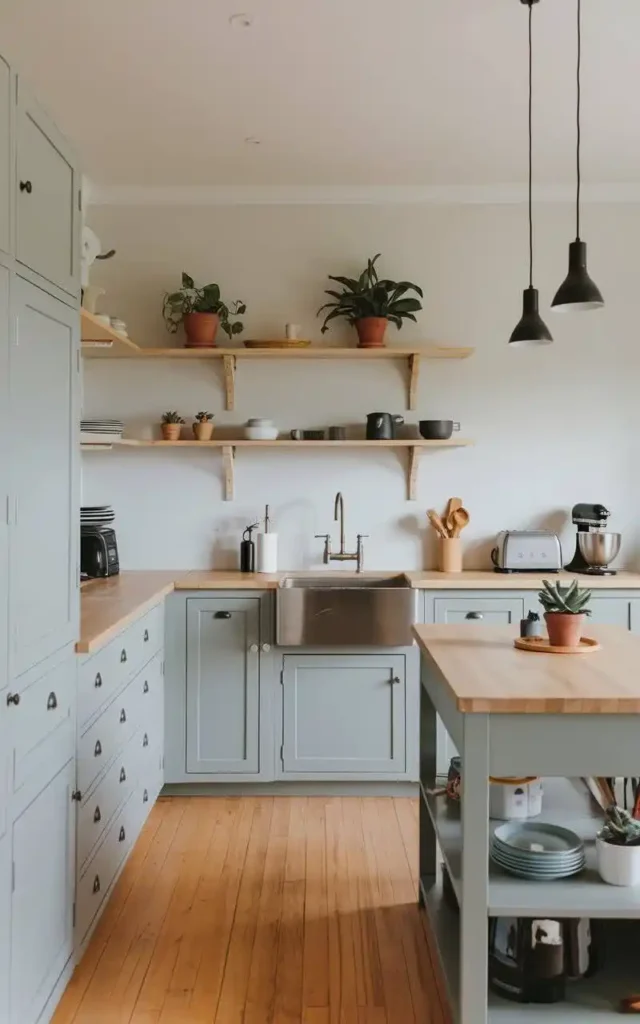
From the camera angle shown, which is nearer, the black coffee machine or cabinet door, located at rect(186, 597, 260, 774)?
cabinet door, located at rect(186, 597, 260, 774)

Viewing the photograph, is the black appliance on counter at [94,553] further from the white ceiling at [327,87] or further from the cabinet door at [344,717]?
the white ceiling at [327,87]

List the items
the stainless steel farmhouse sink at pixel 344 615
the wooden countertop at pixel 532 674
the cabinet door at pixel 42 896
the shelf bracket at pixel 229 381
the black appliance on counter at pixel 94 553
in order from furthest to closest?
the shelf bracket at pixel 229 381
the black appliance on counter at pixel 94 553
the stainless steel farmhouse sink at pixel 344 615
the cabinet door at pixel 42 896
the wooden countertop at pixel 532 674

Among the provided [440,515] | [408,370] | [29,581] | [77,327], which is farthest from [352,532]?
[29,581]

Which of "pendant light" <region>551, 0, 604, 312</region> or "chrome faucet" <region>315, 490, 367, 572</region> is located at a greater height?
"pendant light" <region>551, 0, 604, 312</region>

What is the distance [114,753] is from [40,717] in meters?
0.81

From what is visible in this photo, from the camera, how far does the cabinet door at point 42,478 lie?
1.95m

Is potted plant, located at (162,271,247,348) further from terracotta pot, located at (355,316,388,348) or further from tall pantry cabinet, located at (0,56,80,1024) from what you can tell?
tall pantry cabinet, located at (0,56,80,1024)

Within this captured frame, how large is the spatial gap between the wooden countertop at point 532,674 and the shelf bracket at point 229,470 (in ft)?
6.02

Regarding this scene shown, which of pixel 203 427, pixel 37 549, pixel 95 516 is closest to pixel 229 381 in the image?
pixel 203 427

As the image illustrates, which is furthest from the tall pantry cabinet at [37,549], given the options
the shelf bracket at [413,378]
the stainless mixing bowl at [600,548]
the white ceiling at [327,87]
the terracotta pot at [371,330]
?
the stainless mixing bowl at [600,548]

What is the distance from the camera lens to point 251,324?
4.27 metres

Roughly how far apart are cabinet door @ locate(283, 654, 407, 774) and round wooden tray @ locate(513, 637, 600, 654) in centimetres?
144

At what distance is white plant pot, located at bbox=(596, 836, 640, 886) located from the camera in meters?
1.98

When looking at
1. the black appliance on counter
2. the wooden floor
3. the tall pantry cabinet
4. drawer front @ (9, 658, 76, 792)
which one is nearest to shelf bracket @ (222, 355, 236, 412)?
the black appliance on counter
